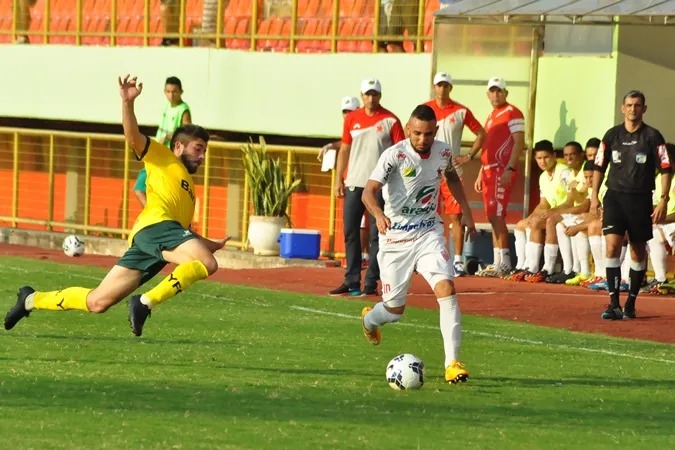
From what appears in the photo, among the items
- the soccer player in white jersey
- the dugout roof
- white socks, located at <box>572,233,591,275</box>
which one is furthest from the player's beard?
white socks, located at <box>572,233,591,275</box>

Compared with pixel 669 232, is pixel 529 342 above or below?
below

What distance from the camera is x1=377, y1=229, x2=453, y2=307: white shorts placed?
38.3 ft

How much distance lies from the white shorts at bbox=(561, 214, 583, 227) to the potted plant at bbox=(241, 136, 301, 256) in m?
5.07

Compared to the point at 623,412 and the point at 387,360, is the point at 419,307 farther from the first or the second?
the point at 623,412

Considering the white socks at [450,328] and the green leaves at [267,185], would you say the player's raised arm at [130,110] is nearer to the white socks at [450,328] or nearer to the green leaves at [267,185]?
the white socks at [450,328]

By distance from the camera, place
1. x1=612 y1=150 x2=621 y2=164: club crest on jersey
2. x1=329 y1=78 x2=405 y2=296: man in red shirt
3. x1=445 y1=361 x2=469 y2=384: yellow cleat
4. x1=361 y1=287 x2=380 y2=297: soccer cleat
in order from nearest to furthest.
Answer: x1=445 y1=361 x2=469 y2=384: yellow cleat → x1=612 y1=150 x2=621 y2=164: club crest on jersey → x1=329 y1=78 x2=405 y2=296: man in red shirt → x1=361 y1=287 x2=380 y2=297: soccer cleat

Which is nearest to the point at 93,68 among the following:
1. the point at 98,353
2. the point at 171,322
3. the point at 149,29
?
the point at 149,29

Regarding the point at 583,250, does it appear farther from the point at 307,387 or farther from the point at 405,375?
the point at 307,387

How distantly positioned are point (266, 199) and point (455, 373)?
554 inches

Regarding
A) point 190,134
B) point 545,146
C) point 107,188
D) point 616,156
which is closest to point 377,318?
point 190,134

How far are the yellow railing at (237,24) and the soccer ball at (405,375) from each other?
1403 cm

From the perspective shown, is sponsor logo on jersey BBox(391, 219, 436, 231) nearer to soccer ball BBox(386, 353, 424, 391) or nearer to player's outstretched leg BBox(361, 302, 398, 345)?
player's outstretched leg BBox(361, 302, 398, 345)

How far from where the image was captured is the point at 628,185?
16.7m

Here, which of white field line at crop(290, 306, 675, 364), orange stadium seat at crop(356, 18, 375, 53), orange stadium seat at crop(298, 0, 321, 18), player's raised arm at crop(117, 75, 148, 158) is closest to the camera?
player's raised arm at crop(117, 75, 148, 158)
